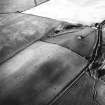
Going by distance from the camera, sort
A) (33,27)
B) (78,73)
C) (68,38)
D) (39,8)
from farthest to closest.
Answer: (39,8) < (33,27) < (68,38) < (78,73)

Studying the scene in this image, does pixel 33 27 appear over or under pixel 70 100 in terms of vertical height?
over

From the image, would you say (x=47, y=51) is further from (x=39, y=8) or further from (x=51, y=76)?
(x=39, y=8)

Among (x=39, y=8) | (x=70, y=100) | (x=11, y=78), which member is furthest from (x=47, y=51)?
(x=39, y=8)

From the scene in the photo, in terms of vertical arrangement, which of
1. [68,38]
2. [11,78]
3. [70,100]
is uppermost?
[68,38]

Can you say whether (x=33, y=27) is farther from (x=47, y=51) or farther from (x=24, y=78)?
(x=24, y=78)

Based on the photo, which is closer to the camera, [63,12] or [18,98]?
[18,98]

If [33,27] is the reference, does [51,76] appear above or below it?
below

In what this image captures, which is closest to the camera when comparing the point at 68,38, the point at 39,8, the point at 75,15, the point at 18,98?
the point at 18,98

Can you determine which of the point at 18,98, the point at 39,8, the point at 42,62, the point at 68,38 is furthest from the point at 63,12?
the point at 18,98

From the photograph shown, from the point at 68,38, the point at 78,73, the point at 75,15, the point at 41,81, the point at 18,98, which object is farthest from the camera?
the point at 75,15
